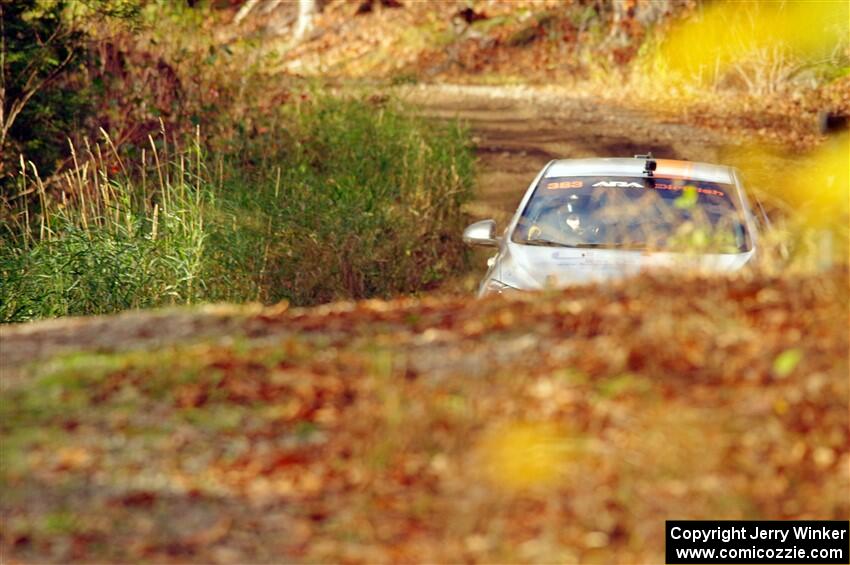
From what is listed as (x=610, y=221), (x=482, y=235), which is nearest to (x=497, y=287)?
(x=482, y=235)

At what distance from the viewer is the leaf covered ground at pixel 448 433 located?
16.7ft

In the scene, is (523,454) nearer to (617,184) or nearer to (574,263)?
(574,263)

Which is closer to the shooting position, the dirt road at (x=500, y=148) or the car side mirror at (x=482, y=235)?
the dirt road at (x=500, y=148)

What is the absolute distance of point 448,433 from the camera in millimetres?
5496

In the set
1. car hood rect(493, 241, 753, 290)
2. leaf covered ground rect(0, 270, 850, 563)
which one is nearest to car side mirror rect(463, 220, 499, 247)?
car hood rect(493, 241, 753, 290)

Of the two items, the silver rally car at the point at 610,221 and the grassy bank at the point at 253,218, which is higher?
the silver rally car at the point at 610,221

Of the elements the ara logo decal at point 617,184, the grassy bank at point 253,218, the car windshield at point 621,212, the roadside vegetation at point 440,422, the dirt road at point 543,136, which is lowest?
the dirt road at point 543,136

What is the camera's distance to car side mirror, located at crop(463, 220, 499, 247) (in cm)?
1002

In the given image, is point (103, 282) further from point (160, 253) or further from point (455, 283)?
point (455, 283)

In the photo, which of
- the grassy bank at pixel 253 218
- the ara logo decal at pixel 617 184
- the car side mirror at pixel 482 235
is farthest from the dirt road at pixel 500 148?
the ara logo decal at pixel 617 184

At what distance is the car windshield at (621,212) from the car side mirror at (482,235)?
179mm

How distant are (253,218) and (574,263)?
14.4 ft

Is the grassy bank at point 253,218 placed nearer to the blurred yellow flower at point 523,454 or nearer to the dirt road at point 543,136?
the dirt road at point 543,136

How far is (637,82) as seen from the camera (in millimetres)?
31859
